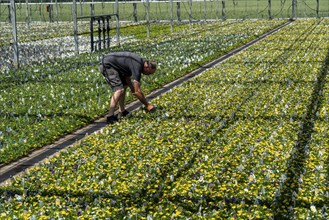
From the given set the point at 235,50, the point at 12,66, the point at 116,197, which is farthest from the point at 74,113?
the point at 235,50

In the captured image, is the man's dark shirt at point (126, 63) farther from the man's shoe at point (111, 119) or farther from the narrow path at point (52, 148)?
the narrow path at point (52, 148)

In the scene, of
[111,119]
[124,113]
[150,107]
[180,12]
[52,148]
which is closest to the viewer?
[52,148]

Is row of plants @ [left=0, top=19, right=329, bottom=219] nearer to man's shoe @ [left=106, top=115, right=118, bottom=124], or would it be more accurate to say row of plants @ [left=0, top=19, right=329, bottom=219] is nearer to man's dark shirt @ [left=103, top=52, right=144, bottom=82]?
man's shoe @ [left=106, top=115, right=118, bottom=124]

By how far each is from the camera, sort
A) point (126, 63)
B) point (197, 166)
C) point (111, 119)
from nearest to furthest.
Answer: point (197, 166) → point (126, 63) → point (111, 119)

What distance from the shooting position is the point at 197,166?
25.4ft

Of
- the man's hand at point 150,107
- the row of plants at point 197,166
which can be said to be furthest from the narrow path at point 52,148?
the man's hand at point 150,107

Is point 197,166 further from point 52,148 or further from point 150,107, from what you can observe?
point 150,107

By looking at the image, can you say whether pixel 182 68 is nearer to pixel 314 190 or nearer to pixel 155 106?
pixel 155 106

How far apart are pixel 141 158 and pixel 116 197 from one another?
63.4 inches

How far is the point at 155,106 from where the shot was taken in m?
11.6

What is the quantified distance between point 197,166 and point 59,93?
240 inches

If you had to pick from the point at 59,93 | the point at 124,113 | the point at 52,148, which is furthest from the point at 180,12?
the point at 52,148

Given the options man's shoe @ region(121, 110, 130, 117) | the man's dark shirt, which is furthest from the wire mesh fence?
the man's dark shirt

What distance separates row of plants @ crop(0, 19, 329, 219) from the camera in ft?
20.5
